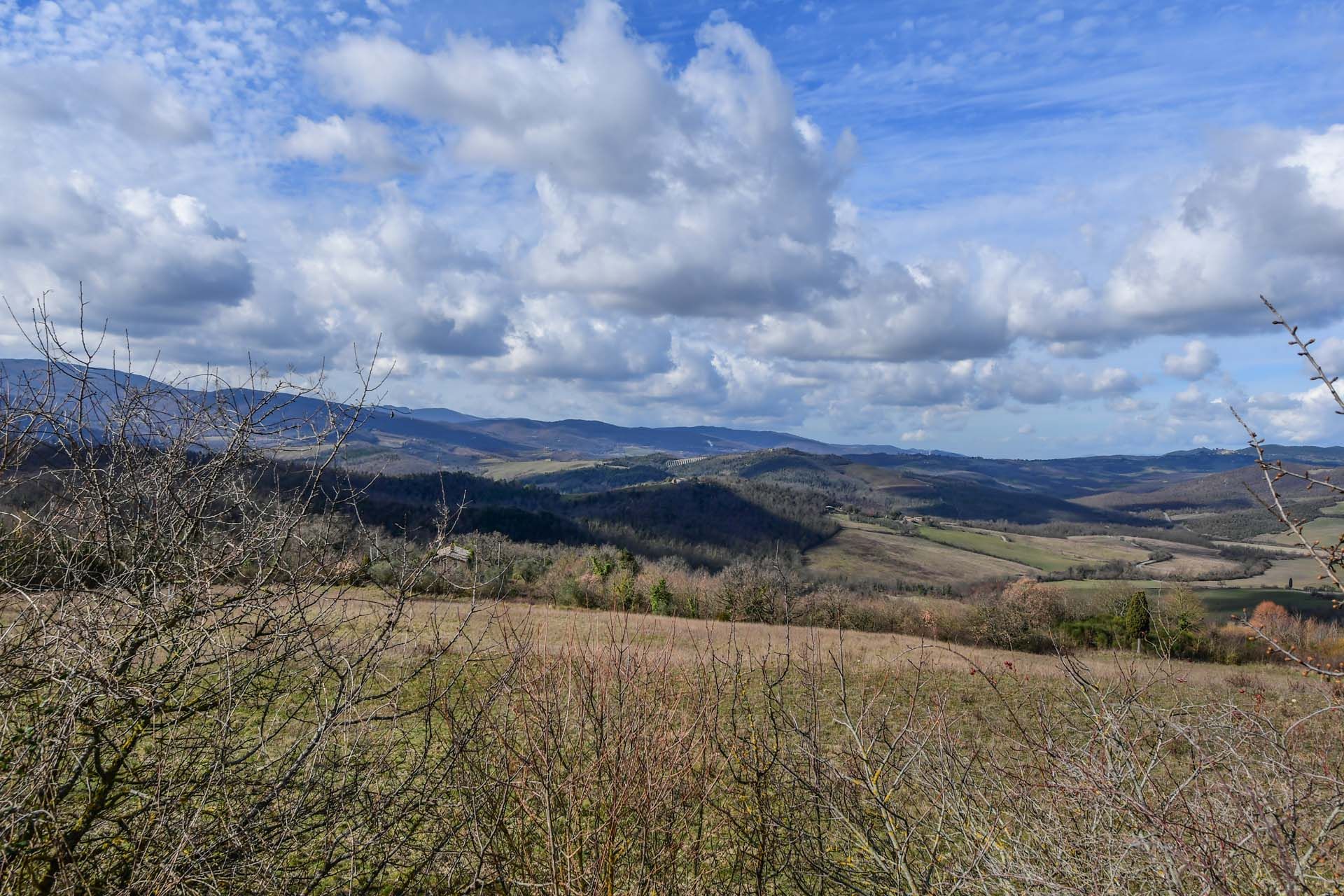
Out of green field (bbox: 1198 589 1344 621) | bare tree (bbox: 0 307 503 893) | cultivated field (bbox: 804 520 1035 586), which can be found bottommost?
cultivated field (bbox: 804 520 1035 586)

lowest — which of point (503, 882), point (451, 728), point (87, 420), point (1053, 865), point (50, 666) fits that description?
point (503, 882)

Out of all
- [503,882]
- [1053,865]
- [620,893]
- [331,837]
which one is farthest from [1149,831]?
[331,837]

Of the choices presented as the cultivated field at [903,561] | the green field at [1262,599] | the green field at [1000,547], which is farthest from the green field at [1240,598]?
the green field at [1000,547]

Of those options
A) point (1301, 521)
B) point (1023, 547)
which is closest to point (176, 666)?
point (1301, 521)

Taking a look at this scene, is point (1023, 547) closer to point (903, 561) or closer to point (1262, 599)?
point (903, 561)

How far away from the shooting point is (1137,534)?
464 ft

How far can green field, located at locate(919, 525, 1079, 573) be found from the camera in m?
96.9

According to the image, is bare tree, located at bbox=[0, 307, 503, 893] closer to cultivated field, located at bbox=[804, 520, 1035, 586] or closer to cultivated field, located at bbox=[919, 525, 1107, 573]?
cultivated field, located at bbox=[804, 520, 1035, 586]

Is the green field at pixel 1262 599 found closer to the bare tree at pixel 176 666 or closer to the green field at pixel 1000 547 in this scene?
the green field at pixel 1000 547

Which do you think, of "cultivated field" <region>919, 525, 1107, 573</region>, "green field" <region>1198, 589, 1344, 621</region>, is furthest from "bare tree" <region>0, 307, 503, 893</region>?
"cultivated field" <region>919, 525, 1107, 573</region>

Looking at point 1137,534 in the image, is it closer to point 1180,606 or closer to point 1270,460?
point 1180,606

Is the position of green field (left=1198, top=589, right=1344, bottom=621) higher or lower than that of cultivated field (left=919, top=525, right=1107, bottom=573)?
higher

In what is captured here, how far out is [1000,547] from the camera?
354 feet

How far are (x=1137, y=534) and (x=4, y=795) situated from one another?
167m
